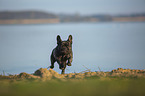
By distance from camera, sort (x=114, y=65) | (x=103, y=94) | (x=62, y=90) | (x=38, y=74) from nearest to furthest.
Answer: (x=103, y=94)
(x=62, y=90)
(x=38, y=74)
(x=114, y=65)

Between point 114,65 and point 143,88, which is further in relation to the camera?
point 114,65

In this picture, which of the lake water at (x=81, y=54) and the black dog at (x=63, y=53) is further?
the lake water at (x=81, y=54)

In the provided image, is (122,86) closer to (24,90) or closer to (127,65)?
(24,90)

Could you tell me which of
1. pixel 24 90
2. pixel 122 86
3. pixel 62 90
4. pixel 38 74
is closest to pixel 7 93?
pixel 24 90

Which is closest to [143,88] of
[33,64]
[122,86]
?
[122,86]

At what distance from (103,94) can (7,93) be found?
7.35 feet

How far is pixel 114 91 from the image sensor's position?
7.10 meters

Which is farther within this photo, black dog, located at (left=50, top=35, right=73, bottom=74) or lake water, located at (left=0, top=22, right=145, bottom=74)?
lake water, located at (left=0, top=22, right=145, bottom=74)

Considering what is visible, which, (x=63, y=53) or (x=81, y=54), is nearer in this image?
(x=63, y=53)

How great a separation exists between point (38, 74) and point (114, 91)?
18.1 feet

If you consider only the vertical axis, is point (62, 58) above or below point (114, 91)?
above

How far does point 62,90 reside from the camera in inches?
290

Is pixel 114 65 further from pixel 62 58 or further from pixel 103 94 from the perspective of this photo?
pixel 103 94

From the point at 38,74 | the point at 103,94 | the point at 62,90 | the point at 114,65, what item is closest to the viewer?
the point at 103,94
